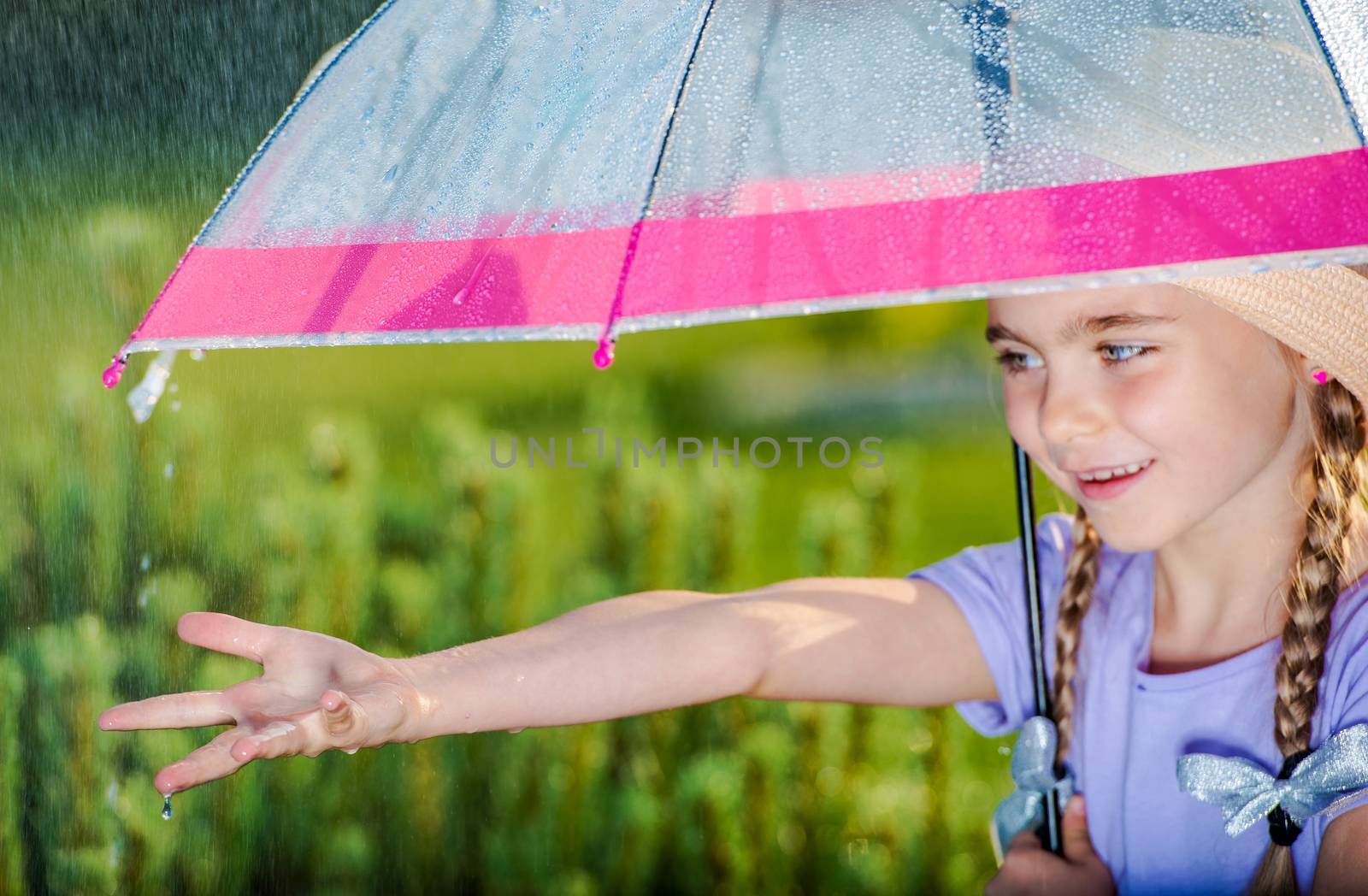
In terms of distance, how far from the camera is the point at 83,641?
2623 mm

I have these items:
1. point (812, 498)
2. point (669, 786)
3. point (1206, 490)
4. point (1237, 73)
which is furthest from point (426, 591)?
point (1237, 73)

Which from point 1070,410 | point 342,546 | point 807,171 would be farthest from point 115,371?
point 342,546

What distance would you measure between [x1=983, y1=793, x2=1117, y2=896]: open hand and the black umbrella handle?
19mm

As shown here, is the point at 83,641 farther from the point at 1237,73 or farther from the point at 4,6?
the point at 1237,73

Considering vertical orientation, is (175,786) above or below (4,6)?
below

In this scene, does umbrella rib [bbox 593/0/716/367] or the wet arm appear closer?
umbrella rib [bbox 593/0/716/367]

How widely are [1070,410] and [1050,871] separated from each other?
602mm

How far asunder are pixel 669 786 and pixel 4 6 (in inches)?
79.4

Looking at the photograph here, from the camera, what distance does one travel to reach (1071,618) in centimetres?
191

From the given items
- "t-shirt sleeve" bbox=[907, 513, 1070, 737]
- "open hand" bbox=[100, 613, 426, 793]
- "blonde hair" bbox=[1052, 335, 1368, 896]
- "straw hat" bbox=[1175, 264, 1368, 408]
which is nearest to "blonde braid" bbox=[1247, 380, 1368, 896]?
"blonde hair" bbox=[1052, 335, 1368, 896]

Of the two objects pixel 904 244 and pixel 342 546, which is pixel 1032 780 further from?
pixel 342 546

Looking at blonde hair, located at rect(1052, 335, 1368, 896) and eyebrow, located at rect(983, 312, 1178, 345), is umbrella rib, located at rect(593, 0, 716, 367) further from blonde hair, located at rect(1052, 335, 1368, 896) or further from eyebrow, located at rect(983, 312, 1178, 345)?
blonde hair, located at rect(1052, 335, 1368, 896)

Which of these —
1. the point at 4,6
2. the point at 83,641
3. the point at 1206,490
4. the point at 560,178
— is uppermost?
the point at 4,6

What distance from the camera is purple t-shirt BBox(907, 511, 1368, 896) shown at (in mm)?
1638
